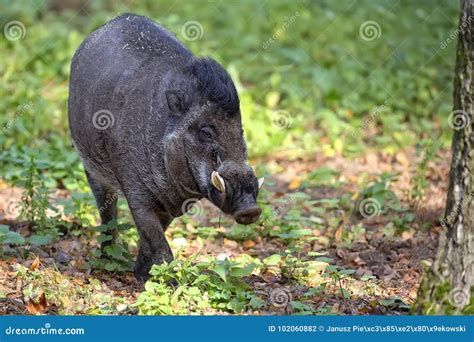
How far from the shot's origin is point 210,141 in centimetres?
611

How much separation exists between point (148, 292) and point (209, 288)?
437 millimetres

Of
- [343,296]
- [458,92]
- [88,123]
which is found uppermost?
[458,92]

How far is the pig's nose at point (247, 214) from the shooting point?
5.67 m

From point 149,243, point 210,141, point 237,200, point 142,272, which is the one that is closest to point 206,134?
point 210,141

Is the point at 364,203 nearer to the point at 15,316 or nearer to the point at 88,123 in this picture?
the point at 88,123

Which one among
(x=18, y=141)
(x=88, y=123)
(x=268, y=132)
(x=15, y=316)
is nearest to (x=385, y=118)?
(x=268, y=132)

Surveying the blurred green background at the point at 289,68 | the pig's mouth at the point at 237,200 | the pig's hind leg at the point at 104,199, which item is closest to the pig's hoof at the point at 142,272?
the pig's hind leg at the point at 104,199

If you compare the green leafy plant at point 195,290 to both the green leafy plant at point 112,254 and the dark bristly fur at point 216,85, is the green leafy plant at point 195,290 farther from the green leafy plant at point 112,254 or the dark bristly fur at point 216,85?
the dark bristly fur at point 216,85

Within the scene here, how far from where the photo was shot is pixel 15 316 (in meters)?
5.23

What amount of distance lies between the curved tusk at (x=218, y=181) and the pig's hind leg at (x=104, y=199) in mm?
1692

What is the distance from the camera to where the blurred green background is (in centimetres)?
1060

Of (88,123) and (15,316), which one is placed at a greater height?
(88,123)

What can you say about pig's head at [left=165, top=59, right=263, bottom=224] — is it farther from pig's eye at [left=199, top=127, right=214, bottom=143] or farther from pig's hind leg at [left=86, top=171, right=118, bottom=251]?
pig's hind leg at [left=86, top=171, right=118, bottom=251]

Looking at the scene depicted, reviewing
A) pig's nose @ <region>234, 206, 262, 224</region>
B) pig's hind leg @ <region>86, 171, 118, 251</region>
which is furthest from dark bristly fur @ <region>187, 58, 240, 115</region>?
pig's hind leg @ <region>86, 171, 118, 251</region>
